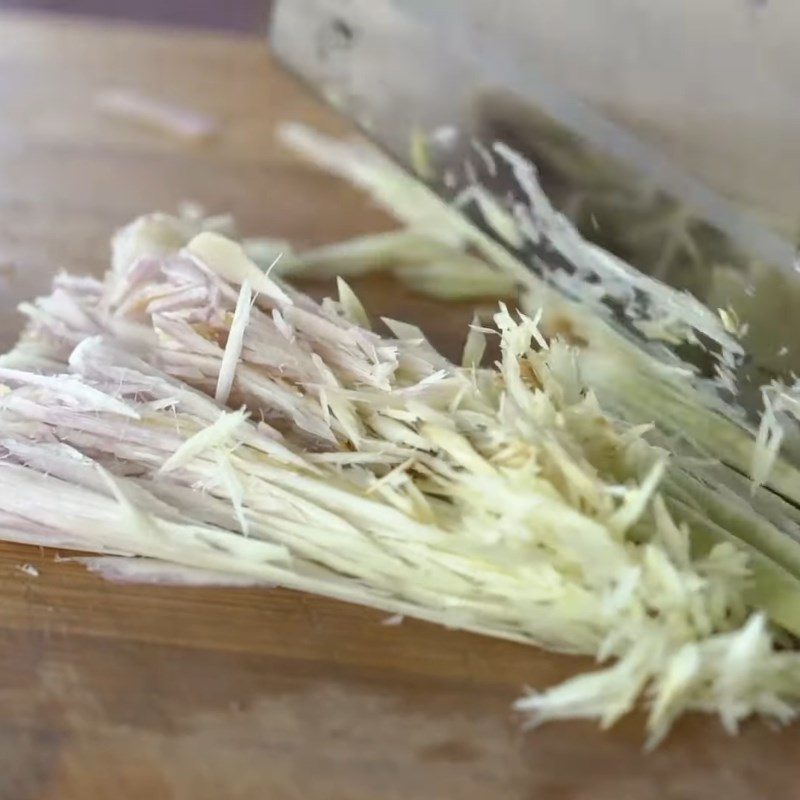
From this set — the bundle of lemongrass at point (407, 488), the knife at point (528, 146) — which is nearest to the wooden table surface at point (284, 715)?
the bundle of lemongrass at point (407, 488)

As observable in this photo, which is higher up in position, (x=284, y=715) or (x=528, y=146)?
(x=528, y=146)

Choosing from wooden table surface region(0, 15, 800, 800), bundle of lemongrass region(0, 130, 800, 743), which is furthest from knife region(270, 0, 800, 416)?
wooden table surface region(0, 15, 800, 800)

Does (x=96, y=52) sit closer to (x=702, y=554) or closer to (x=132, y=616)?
(x=132, y=616)

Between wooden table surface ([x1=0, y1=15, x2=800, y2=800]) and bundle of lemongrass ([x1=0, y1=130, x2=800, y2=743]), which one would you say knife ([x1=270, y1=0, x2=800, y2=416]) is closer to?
bundle of lemongrass ([x1=0, y1=130, x2=800, y2=743])

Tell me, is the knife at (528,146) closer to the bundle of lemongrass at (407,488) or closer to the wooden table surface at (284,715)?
the bundle of lemongrass at (407,488)

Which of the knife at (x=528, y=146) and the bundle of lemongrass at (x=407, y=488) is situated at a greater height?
the knife at (x=528, y=146)

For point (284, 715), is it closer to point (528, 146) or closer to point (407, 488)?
point (407, 488)

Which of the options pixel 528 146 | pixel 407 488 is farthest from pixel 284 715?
pixel 528 146

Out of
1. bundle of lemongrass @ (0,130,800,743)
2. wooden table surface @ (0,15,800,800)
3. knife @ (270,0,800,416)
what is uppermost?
knife @ (270,0,800,416)
